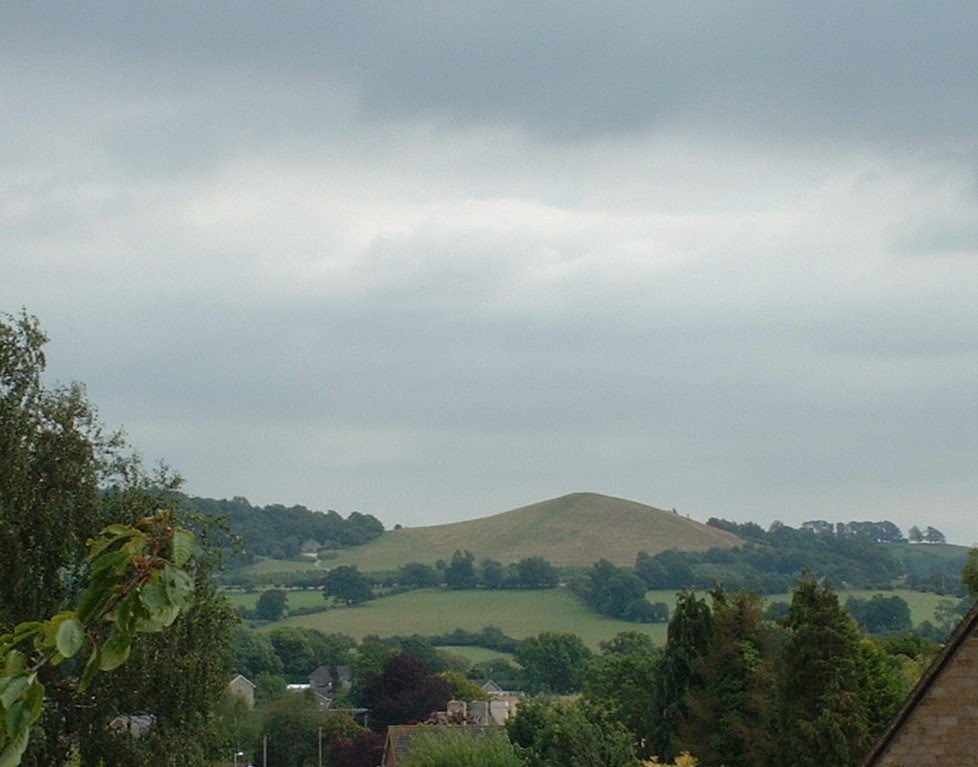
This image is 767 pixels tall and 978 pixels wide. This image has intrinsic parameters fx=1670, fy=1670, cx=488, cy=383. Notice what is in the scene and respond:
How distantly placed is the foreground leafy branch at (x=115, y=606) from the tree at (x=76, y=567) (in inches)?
1314

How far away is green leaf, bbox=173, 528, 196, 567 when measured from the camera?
5.95m

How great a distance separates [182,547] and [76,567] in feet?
121

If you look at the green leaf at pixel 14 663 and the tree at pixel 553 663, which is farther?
the tree at pixel 553 663

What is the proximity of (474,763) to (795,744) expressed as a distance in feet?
106

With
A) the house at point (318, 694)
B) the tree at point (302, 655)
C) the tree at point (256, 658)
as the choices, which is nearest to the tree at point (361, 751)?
the house at point (318, 694)

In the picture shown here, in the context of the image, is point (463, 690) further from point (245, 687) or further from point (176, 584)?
point (176, 584)

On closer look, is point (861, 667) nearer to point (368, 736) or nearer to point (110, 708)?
point (110, 708)

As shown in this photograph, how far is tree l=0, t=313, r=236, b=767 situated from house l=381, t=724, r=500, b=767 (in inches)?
1752

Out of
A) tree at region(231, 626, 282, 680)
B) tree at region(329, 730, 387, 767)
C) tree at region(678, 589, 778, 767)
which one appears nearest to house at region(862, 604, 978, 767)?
tree at region(678, 589, 778, 767)

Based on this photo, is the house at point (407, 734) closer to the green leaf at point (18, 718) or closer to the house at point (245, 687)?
the house at point (245, 687)

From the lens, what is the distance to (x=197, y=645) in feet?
139

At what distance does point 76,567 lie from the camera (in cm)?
4159

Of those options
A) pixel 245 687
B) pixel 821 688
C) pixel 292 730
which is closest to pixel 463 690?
pixel 292 730

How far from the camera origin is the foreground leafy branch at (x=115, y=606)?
18.8 feet
